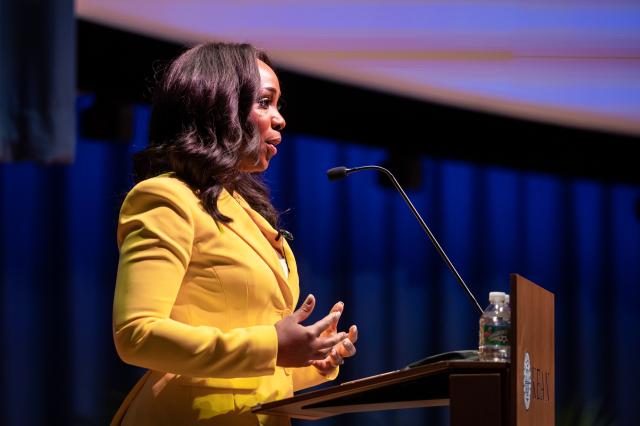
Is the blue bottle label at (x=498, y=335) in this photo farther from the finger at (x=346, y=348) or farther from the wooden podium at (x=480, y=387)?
the finger at (x=346, y=348)

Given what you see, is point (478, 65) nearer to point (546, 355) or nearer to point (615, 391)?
point (615, 391)

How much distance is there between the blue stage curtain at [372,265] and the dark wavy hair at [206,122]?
180 cm

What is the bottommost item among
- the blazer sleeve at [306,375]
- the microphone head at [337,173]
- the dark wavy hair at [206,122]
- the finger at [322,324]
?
the blazer sleeve at [306,375]

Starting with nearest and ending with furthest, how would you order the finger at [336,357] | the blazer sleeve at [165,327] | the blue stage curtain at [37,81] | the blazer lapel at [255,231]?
the blazer sleeve at [165,327]
the blazer lapel at [255,231]
the finger at [336,357]
the blue stage curtain at [37,81]

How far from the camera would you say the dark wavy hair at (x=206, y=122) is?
1727 mm

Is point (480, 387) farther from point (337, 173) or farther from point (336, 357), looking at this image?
point (337, 173)

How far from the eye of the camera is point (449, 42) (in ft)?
13.6

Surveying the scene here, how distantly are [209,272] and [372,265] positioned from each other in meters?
3.03

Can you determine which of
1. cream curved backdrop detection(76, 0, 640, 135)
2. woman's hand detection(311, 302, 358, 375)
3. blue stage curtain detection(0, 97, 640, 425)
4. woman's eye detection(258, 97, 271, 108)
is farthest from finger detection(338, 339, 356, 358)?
cream curved backdrop detection(76, 0, 640, 135)

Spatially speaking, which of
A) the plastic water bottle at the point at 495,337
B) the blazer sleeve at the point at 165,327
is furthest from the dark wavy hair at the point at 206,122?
the plastic water bottle at the point at 495,337

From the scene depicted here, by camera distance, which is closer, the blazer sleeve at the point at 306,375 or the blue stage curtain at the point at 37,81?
the blazer sleeve at the point at 306,375

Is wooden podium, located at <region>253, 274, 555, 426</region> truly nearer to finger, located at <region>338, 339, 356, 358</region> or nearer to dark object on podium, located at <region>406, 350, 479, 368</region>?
dark object on podium, located at <region>406, 350, 479, 368</region>

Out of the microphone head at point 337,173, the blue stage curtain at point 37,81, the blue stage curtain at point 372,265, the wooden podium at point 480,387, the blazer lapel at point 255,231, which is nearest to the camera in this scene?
the wooden podium at point 480,387

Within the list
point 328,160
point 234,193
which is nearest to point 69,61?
point 234,193
